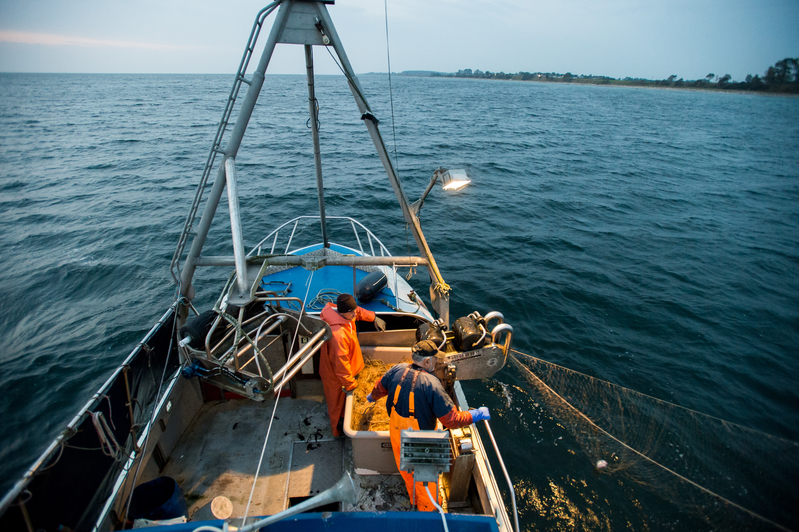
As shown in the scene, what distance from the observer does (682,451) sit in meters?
7.05

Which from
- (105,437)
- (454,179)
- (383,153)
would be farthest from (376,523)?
(454,179)

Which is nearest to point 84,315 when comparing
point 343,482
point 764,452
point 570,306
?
point 343,482

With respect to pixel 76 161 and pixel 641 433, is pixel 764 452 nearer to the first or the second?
pixel 641 433

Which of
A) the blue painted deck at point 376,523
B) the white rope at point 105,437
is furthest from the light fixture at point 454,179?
the white rope at point 105,437

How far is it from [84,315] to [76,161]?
76.1 feet

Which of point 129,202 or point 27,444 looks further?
point 129,202

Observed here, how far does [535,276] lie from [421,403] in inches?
416

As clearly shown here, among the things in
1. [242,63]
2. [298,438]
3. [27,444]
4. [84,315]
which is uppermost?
[242,63]

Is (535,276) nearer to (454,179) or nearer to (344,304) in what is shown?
(454,179)

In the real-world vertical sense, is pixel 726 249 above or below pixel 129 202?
below

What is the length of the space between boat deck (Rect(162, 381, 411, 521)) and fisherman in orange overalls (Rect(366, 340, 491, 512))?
82 cm

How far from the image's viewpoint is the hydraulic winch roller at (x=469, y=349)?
464 centimetres

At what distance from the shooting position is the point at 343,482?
2.29 m

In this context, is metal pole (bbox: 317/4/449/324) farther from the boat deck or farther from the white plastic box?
the boat deck
